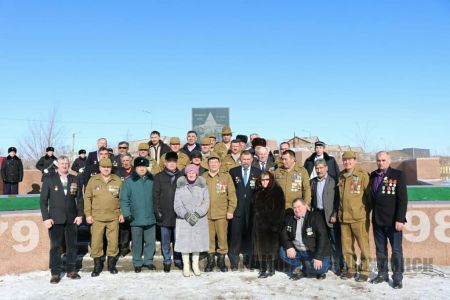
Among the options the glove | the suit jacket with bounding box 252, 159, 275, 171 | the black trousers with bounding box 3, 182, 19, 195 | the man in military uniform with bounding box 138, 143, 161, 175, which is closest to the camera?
the glove

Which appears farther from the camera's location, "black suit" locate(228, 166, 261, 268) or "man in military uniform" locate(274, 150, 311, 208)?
"black suit" locate(228, 166, 261, 268)

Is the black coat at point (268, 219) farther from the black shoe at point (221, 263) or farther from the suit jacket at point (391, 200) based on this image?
the suit jacket at point (391, 200)

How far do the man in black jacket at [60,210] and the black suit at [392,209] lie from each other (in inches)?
172

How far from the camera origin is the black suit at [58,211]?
580 centimetres

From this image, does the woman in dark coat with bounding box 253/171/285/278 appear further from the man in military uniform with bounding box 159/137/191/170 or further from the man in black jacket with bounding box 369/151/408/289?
the man in military uniform with bounding box 159/137/191/170

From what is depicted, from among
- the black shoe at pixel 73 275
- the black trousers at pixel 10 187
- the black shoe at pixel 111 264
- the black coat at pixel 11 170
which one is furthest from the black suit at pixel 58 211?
the black trousers at pixel 10 187

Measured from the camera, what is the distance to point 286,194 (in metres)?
6.10

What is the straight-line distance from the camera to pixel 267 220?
587cm

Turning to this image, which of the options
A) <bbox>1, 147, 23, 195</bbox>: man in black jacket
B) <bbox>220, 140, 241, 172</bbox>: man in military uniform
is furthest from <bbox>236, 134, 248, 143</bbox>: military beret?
<bbox>1, 147, 23, 195</bbox>: man in black jacket

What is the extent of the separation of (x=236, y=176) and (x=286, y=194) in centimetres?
89

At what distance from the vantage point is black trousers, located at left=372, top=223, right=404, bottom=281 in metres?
5.39

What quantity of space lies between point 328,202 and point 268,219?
93cm

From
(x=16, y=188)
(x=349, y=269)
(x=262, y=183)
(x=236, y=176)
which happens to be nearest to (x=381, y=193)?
(x=349, y=269)

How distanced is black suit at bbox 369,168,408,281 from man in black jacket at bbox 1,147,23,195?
30.6ft
